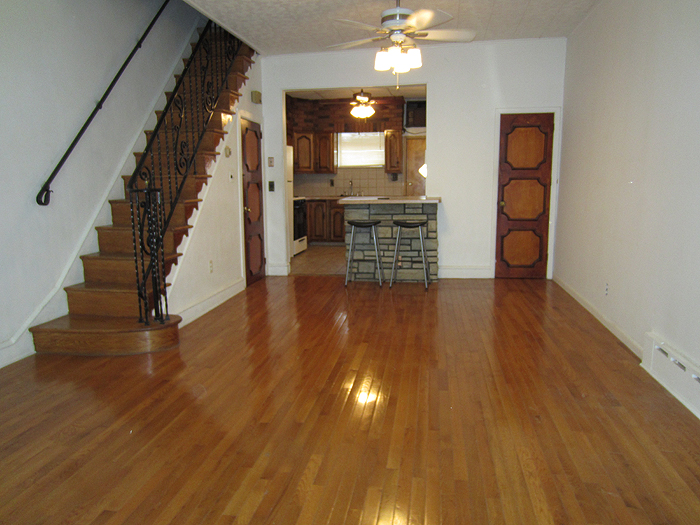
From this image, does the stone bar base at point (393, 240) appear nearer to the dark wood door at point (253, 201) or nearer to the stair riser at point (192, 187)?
the dark wood door at point (253, 201)

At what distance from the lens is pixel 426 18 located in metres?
3.85

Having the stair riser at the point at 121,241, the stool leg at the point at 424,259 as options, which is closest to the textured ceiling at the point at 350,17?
the stair riser at the point at 121,241

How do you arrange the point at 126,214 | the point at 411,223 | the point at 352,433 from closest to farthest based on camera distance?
the point at 352,433, the point at 126,214, the point at 411,223

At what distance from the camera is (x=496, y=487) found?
6.88 feet

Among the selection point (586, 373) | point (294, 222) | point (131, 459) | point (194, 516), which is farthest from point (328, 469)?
point (294, 222)

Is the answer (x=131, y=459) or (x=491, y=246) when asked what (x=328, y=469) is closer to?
(x=131, y=459)

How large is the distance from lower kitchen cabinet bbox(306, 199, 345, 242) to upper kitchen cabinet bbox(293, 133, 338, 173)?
2.33 feet

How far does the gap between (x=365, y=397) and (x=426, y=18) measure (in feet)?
9.52

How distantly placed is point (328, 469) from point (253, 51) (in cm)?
565

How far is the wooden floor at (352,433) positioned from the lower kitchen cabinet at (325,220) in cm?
593

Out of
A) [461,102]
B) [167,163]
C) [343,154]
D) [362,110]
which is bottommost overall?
[167,163]

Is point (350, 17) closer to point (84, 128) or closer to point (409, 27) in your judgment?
point (409, 27)

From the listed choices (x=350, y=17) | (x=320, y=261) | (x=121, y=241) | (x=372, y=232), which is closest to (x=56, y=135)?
(x=121, y=241)

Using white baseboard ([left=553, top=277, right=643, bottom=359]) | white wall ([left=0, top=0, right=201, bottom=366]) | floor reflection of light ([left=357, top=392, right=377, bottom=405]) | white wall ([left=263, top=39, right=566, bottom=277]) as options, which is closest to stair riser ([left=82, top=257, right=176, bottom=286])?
white wall ([left=0, top=0, right=201, bottom=366])
